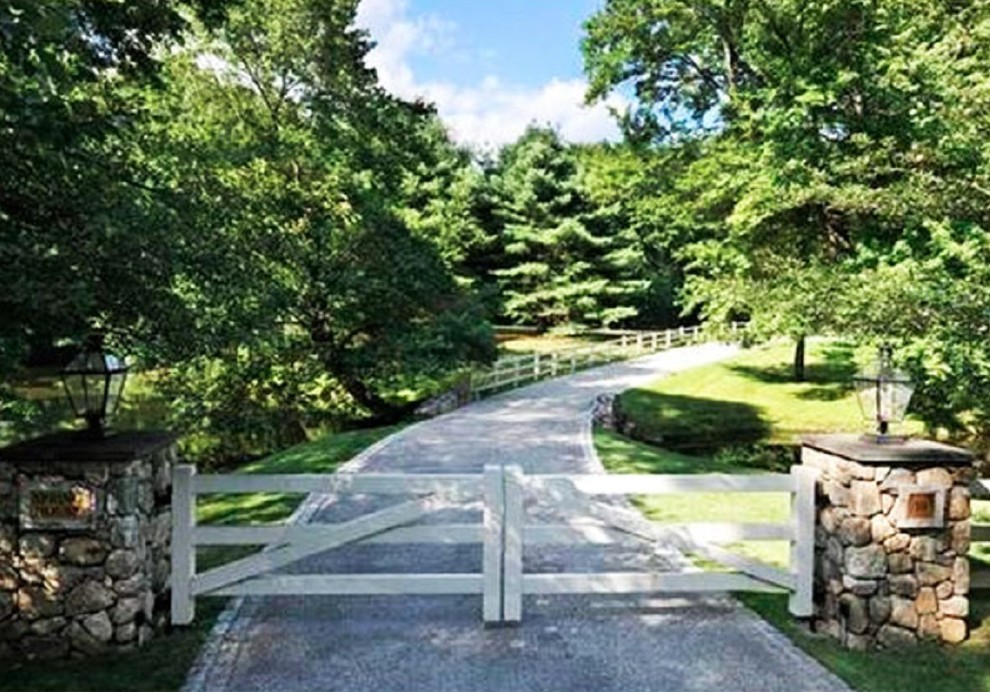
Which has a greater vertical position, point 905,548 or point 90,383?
point 90,383

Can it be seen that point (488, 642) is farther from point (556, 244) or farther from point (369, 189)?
point (556, 244)

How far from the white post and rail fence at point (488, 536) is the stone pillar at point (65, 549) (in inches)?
17.9

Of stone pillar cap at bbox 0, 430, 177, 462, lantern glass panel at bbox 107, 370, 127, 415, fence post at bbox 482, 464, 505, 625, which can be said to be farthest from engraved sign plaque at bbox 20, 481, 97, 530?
fence post at bbox 482, 464, 505, 625

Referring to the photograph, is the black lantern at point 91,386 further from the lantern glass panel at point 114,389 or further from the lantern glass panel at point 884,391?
the lantern glass panel at point 884,391

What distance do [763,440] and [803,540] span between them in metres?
13.3

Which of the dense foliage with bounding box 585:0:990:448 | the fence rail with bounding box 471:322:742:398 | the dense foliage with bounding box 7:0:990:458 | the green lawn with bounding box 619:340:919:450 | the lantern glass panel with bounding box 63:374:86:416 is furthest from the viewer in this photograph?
the fence rail with bounding box 471:322:742:398

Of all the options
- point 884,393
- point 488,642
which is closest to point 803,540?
point 884,393

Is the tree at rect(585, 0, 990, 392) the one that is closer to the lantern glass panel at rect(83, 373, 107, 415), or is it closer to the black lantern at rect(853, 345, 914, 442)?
the black lantern at rect(853, 345, 914, 442)

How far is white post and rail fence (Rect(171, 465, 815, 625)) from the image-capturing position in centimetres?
517

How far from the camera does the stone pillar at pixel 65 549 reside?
4656mm

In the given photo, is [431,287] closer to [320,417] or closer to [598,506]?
[320,417]

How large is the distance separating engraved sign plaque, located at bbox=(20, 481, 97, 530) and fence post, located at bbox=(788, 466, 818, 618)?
4.25 m

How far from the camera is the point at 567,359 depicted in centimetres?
2703

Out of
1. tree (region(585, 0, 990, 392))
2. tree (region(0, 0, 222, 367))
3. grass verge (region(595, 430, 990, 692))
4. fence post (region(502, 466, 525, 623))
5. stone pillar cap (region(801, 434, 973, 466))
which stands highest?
tree (region(585, 0, 990, 392))
